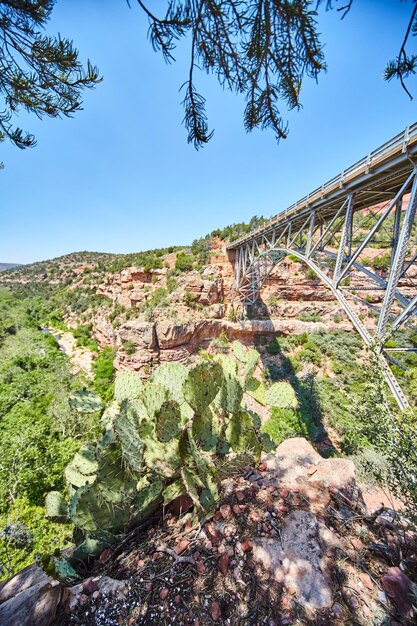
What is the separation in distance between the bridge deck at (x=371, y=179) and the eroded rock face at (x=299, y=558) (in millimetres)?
5124

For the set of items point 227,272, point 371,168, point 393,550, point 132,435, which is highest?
point 371,168

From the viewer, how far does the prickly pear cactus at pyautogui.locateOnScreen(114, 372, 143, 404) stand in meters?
2.77

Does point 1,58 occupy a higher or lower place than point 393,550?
higher

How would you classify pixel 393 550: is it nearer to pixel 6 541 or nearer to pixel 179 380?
pixel 179 380

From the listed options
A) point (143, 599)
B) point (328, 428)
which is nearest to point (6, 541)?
point (143, 599)

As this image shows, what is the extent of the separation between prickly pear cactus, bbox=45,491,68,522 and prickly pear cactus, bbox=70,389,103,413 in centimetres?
82

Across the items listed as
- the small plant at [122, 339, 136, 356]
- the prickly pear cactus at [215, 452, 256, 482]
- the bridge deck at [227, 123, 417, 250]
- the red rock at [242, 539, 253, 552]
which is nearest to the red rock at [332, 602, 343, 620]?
the red rock at [242, 539, 253, 552]

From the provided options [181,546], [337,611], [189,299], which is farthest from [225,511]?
[189,299]

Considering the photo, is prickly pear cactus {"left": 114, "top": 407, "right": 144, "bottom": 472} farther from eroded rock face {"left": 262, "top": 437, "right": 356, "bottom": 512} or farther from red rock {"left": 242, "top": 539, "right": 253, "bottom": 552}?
eroded rock face {"left": 262, "top": 437, "right": 356, "bottom": 512}

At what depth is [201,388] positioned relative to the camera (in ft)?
6.80

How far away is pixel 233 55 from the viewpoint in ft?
4.05

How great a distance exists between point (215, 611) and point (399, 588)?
118 cm

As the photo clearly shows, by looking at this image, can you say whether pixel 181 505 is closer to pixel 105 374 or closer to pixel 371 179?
pixel 371 179

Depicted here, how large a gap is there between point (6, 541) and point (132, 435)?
5674mm
